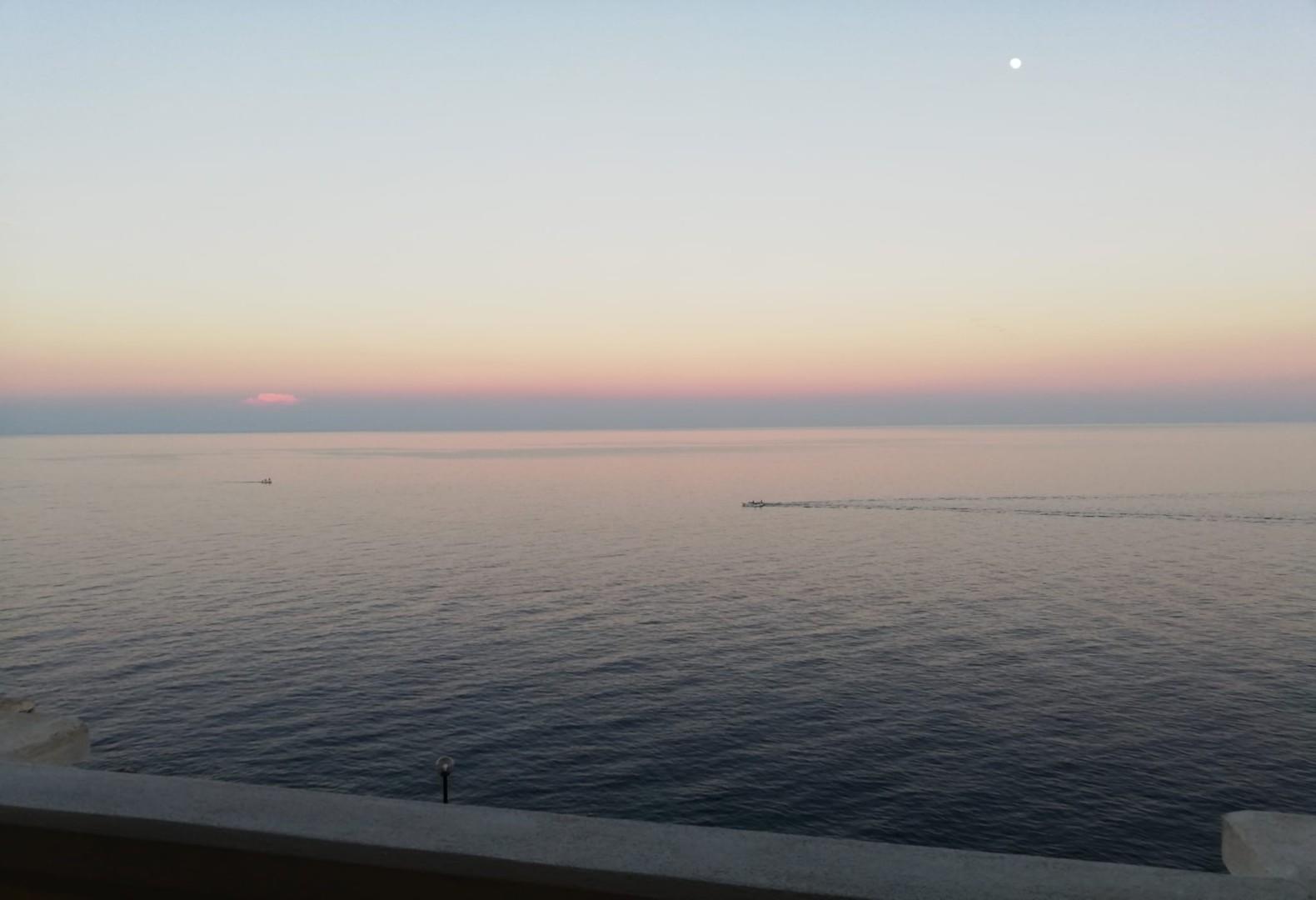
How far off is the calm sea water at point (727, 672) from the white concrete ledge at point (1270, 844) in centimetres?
3218

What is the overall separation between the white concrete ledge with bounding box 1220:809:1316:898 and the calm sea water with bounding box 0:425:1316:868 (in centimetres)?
3218

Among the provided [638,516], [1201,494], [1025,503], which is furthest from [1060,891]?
[1201,494]

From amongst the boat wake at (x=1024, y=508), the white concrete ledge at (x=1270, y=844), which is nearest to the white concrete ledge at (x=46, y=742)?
the white concrete ledge at (x=1270, y=844)

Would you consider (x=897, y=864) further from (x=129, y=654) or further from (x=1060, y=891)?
(x=129, y=654)

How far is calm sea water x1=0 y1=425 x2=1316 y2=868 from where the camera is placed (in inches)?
1538

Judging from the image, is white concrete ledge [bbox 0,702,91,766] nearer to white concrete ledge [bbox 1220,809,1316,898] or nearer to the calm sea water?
white concrete ledge [bbox 1220,809,1316,898]

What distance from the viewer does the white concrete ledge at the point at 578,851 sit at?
2.84 m

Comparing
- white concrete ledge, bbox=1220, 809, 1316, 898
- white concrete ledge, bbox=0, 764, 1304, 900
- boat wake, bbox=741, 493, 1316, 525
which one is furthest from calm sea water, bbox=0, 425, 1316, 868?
white concrete ledge, bbox=0, 764, 1304, 900

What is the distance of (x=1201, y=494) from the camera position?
153500 millimetres

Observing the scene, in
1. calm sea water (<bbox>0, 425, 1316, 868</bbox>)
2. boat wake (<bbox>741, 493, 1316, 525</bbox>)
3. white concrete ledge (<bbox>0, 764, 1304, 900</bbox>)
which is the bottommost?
calm sea water (<bbox>0, 425, 1316, 868</bbox>)

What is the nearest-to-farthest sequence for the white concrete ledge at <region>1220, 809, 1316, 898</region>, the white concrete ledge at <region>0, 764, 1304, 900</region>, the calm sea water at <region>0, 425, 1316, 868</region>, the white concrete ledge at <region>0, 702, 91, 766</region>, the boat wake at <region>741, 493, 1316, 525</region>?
the white concrete ledge at <region>0, 764, 1304, 900</region> < the white concrete ledge at <region>1220, 809, 1316, 898</region> < the white concrete ledge at <region>0, 702, 91, 766</region> < the calm sea water at <region>0, 425, 1316, 868</region> < the boat wake at <region>741, 493, 1316, 525</region>

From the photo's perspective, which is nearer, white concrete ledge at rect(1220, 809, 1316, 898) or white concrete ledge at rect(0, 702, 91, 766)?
white concrete ledge at rect(1220, 809, 1316, 898)

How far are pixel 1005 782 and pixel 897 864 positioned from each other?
42695 mm

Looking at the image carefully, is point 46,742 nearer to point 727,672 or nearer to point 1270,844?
point 1270,844
